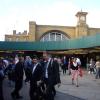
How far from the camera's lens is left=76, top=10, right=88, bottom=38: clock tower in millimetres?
71500

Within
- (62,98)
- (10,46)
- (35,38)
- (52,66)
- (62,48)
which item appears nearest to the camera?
(52,66)

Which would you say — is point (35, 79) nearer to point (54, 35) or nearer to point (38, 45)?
point (38, 45)

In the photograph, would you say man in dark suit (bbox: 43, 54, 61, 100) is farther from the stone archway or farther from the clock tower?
the stone archway

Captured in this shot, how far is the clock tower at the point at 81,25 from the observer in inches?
2815

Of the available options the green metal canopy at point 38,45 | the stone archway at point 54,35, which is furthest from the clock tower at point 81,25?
the green metal canopy at point 38,45

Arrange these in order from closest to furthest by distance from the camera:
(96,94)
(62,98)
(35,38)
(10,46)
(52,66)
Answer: (52,66), (62,98), (96,94), (10,46), (35,38)

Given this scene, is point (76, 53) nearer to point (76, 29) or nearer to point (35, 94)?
point (76, 29)

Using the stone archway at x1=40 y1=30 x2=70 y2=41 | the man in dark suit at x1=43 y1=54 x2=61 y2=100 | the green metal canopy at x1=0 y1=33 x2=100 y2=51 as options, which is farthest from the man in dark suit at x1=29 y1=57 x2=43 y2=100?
the stone archway at x1=40 y1=30 x2=70 y2=41

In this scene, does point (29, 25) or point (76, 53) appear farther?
point (29, 25)

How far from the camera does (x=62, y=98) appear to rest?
13336 mm

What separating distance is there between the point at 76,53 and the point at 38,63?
38.8 metres

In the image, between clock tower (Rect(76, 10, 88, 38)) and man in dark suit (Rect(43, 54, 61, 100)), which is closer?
man in dark suit (Rect(43, 54, 61, 100))

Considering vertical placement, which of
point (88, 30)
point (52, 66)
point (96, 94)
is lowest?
point (96, 94)

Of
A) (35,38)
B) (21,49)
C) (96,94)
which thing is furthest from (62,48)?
(96,94)
